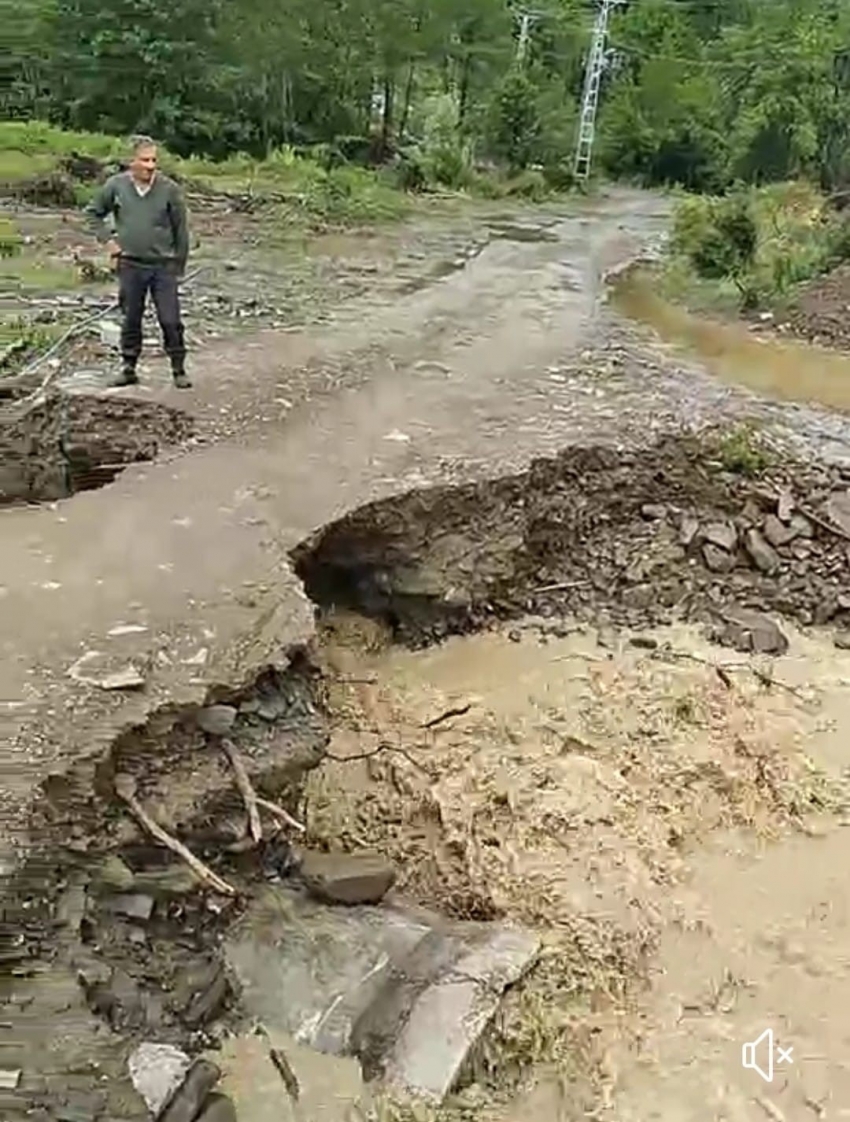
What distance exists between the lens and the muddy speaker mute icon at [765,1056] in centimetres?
498

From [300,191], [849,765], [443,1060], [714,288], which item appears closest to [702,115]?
[300,191]

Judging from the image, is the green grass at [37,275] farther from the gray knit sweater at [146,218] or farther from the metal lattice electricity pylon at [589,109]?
the metal lattice electricity pylon at [589,109]

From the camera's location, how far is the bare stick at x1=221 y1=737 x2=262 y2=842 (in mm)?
4863

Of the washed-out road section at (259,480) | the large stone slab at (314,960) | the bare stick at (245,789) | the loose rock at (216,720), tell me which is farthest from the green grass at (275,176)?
the large stone slab at (314,960)

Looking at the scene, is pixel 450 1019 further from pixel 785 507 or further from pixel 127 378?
pixel 127 378

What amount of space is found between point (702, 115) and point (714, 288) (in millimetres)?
28728

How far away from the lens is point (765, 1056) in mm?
5055

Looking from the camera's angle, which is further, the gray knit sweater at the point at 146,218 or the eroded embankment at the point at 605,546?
the gray knit sweater at the point at 146,218

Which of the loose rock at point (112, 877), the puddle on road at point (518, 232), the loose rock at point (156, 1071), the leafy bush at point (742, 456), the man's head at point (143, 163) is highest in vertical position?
the man's head at point (143, 163)

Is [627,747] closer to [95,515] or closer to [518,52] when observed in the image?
[95,515]

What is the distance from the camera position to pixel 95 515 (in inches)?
271

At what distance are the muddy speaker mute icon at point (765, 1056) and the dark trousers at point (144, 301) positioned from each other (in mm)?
6044

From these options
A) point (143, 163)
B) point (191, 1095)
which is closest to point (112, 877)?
point (191, 1095)

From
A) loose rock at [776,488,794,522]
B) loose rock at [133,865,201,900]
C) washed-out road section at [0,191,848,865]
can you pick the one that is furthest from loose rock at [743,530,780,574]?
loose rock at [133,865,201,900]
